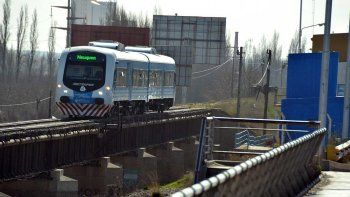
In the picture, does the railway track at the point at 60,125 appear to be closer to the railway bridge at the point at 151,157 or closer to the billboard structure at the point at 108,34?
the railway bridge at the point at 151,157

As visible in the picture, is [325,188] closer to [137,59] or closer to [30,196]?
[30,196]

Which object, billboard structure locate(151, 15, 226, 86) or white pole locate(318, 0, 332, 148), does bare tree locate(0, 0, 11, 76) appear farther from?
white pole locate(318, 0, 332, 148)

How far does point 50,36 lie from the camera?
125 metres

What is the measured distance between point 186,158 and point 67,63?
55.6 feet

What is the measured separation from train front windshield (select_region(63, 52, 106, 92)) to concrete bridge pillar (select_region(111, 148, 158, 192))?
14.3 feet

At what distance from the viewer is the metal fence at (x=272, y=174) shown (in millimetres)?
9617

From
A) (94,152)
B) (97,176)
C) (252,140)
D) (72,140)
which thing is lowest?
(97,176)

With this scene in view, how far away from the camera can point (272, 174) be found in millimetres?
14141

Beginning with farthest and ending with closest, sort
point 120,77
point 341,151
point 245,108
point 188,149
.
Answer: point 245,108 < point 188,149 < point 120,77 < point 341,151

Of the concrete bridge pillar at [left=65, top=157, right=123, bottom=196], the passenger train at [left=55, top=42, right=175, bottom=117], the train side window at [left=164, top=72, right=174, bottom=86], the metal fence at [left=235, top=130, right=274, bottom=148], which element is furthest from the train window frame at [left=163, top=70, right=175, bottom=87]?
the concrete bridge pillar at [left=65, top=157, right=123, bottom=196]

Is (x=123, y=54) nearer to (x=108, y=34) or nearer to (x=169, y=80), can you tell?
(x=169, y=80)

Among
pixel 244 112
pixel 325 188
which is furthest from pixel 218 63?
pixel 325 188

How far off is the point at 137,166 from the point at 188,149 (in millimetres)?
12321

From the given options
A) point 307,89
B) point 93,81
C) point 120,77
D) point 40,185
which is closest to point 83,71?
point 93,81
